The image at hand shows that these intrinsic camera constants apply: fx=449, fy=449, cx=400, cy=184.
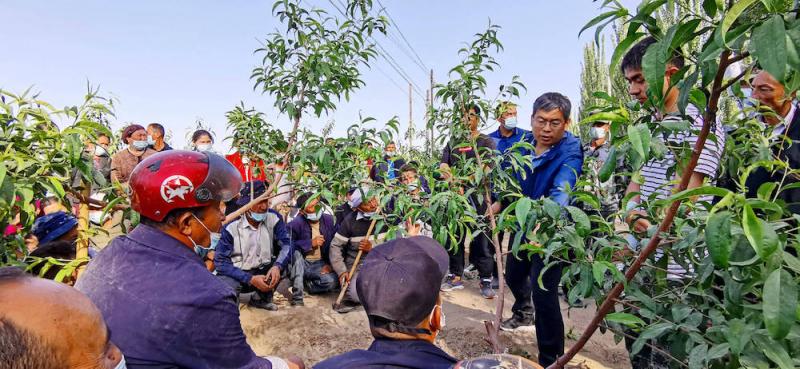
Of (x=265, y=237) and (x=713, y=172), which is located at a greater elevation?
(x=713, y=172)

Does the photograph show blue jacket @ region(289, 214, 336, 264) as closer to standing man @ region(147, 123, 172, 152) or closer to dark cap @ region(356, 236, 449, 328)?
standing man @ region(147, 123, 172, 152)

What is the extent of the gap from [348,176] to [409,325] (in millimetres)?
1520

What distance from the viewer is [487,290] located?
5137 millimetres

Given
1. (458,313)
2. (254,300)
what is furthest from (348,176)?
(254,300)

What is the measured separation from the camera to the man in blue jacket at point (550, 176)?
2.71 metres

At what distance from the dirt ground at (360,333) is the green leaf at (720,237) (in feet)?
8.80

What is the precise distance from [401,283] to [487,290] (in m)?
4.02

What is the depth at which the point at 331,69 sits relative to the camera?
9.29 feet

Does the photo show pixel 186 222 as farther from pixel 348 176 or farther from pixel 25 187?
pixel 348 176

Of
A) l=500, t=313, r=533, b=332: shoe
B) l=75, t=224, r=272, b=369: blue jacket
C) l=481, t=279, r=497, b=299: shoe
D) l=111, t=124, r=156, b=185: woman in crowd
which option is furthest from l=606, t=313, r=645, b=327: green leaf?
l=111, t=124, r=156, b=185: woman in crowd

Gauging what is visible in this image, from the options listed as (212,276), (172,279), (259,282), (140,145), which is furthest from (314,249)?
(172,279)

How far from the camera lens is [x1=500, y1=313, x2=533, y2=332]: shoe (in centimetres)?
386

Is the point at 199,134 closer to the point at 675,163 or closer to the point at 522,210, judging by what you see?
the point at 522,210

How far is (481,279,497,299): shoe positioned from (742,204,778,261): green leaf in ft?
14.5
